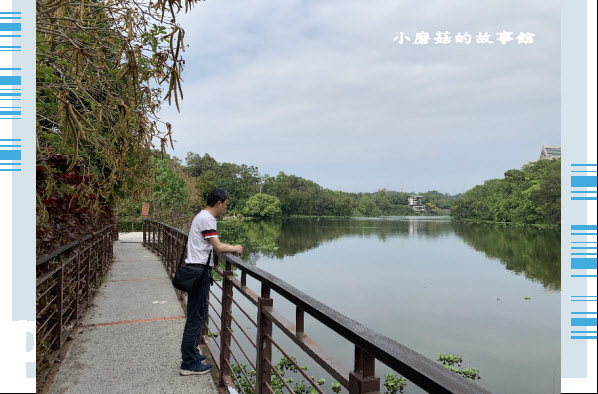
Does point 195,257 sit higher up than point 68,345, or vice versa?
point 195,257

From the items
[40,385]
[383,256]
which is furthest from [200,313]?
[383,256]

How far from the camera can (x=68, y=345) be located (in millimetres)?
3473

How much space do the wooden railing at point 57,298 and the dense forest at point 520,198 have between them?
46.6m

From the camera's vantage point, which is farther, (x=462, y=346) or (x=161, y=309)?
(x=462, y=346)

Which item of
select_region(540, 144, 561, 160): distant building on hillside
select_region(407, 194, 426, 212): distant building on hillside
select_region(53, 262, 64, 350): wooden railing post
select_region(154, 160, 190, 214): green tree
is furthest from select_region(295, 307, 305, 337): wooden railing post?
select_region(407, 194, 426, 212): distant building on hillside

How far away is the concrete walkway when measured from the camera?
279 centimetres

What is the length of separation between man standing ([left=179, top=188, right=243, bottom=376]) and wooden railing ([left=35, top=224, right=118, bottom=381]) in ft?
2.89

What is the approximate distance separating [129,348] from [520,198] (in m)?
58.5

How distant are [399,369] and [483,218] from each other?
239ft

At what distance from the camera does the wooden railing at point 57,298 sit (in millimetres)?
2676

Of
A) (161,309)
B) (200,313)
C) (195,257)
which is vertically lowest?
(161,309)

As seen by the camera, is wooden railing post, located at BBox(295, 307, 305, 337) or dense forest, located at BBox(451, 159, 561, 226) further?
dense forest, located at BBox(451, 159, 561, 226)

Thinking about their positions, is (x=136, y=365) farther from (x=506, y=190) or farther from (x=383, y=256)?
(x=506, y=190)

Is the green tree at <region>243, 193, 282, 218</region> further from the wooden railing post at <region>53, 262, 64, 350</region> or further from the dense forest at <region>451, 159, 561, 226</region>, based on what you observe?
the wooden railing post at <region>53, 262, 64, 350</region>
